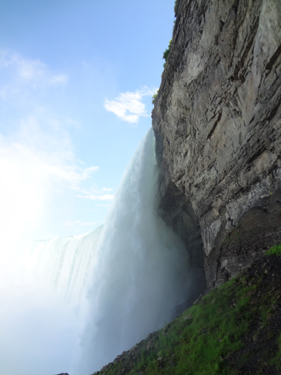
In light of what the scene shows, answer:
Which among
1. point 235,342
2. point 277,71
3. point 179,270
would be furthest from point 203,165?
point 179,270

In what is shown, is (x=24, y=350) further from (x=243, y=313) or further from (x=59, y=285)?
(x=243, y=313)

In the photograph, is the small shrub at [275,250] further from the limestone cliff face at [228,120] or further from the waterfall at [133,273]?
the waterfall at [133,273]

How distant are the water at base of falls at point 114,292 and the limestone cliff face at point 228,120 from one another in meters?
8.28

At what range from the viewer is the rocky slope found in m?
5.77

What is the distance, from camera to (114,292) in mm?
22453

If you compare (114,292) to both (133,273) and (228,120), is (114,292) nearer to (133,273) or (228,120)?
(133,273)

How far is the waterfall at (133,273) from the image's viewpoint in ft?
68.1

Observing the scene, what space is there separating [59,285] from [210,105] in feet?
113

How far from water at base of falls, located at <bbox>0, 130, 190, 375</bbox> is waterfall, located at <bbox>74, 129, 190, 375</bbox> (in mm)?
74

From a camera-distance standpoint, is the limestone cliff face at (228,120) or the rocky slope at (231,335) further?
the limestone cliff face at (228,120)

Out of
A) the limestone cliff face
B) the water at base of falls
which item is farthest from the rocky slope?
the water at base of falls

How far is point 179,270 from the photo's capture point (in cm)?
2578

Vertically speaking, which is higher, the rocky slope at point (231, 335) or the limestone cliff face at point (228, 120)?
the limestone cliff face at point (228, 120)

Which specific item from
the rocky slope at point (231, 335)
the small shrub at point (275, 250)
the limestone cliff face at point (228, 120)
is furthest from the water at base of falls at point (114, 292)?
the small shrub at point (275, 250)
